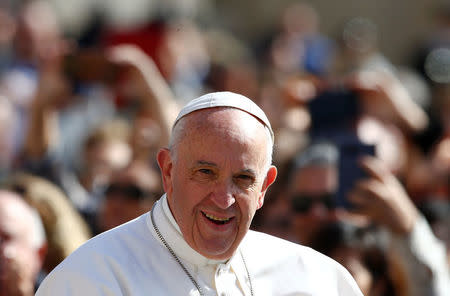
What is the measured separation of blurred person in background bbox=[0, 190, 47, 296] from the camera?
15.9ft

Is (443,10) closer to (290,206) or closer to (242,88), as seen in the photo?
(242,88)

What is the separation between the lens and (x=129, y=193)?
19.7ft

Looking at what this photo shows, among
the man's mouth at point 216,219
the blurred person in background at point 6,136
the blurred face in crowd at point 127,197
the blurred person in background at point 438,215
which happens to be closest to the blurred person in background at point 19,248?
the blurred face in crowd at point 127,197

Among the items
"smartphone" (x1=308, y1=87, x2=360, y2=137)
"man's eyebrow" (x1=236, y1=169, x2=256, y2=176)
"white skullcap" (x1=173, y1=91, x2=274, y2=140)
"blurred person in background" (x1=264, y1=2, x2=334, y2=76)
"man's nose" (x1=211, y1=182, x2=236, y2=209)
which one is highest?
"white skullcap" (x1=173, y1=91, x2=274, y2=140)

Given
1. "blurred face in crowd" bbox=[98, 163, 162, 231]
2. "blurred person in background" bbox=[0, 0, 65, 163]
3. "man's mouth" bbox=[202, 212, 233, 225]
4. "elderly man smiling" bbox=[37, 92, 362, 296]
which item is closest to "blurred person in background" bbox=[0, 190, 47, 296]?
"blurred face in crowd" bbox=[98, 163, 162, 231]

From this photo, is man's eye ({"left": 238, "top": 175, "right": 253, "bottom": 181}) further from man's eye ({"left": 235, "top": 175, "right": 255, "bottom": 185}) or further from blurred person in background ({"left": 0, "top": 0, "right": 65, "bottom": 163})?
blurred person in background ({"left": 0, "top": 0, "right": 65, "bottom": 163})

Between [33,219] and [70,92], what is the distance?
234 centimetres

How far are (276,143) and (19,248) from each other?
1.45 m

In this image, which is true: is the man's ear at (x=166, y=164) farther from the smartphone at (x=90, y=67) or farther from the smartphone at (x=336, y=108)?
the smartphone at (x=90, y=67)

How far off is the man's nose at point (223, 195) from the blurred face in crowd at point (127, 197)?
2405 mm

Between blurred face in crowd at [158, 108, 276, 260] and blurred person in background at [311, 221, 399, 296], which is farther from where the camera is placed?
blurred person in background at [311, 221, 399, 296]

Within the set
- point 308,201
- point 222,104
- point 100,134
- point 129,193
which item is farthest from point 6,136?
point 222,104

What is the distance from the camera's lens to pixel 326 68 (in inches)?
405

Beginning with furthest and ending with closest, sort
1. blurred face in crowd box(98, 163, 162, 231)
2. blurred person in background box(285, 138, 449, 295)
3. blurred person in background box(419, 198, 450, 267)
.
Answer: blurred person in background box(419, 198, 450, 267), blurred face in crowd box(98, 163, 162, 231), blurred person in background box(285, 138, 449, 295)
